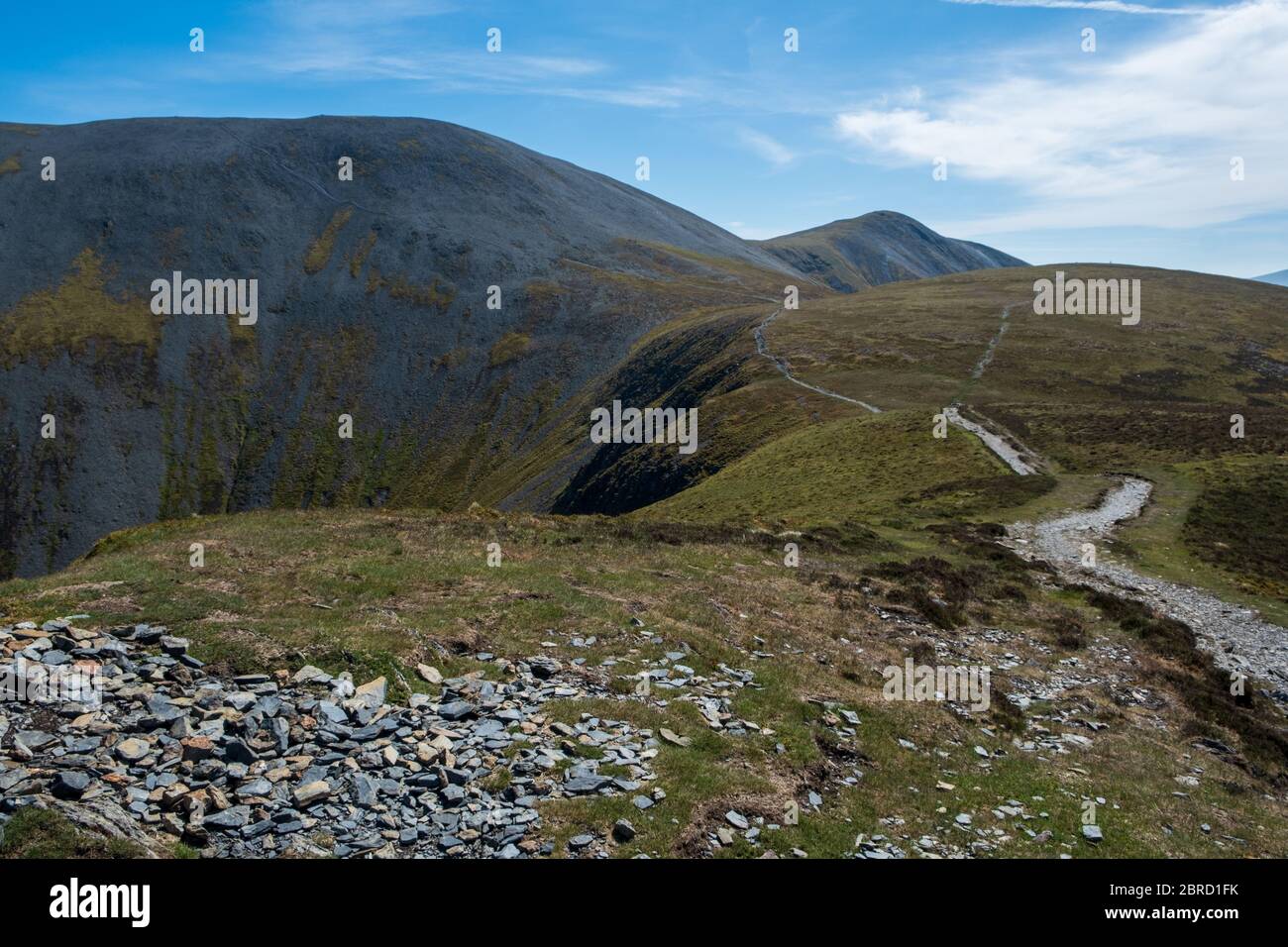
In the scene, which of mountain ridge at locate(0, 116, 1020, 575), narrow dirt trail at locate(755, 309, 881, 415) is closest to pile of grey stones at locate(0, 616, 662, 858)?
narrow dirt trail at locate(755, 309, 881, 415)

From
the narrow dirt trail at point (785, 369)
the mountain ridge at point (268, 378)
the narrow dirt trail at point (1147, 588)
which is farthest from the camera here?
the mountain ridge at point (268, 378)

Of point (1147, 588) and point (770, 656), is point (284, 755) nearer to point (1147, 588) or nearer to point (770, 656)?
point (770, 656)

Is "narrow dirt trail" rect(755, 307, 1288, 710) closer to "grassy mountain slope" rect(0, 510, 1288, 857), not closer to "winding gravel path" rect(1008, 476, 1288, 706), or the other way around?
"winding gravel path" rect(1008, 476, 1288, 706)

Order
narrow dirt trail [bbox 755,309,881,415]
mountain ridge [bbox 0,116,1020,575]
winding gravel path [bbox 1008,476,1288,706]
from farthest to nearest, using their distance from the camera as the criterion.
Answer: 1. mountain ridge [bbox 0,116,1020,575]
2. narrow dirt trail [bbox 755,309,881,415]
3. winding gravel path [bbox 1008,476,1288,706]

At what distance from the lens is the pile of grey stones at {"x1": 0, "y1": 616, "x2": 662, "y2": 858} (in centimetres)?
1138

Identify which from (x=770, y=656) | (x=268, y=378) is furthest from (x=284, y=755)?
(x=268, y=378)

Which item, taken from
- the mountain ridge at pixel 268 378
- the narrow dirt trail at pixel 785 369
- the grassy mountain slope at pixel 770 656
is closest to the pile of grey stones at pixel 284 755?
the grassy mountain slope at pixel 770 656

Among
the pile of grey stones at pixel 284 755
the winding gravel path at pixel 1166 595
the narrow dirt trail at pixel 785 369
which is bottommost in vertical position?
the winding gravel path at pixel 1166 595

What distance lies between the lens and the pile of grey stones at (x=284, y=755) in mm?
11383

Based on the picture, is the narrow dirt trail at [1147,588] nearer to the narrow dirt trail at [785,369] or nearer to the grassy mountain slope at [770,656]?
the grassy mountain slope at [770,656]

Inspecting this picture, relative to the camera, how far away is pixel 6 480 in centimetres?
12850

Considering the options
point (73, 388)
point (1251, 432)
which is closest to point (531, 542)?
point (1251, 432)

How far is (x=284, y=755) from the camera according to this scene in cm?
1334
